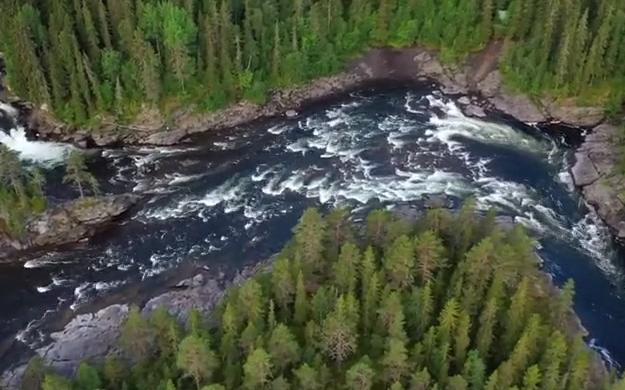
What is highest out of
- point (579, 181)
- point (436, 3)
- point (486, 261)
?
point (436, 3)

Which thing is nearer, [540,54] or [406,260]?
[406,260]

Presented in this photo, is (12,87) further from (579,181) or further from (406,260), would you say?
(579,181)

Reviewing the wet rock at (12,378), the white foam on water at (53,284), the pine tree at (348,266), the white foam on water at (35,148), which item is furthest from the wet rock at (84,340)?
the white foam on water at (35,148)

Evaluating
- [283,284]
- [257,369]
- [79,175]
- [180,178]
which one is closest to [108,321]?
[79,175]

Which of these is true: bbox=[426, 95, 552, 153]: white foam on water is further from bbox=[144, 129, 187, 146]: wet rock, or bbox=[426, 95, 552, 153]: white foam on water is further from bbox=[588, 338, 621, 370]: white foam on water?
bbox=[144, 129, 187, 146]: wet rock

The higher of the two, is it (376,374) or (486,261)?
(486,261)

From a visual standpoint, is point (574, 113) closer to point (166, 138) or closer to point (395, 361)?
point (166, 138)

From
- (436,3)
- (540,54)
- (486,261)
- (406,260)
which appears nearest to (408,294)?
(406,260)
